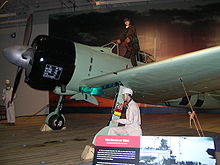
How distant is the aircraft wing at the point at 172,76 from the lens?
362 centimetres

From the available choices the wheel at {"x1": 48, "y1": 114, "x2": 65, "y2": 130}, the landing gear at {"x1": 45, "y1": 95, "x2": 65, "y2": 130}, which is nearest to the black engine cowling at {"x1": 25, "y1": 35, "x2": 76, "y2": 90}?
the landing gear at {"x1": 45, "y1": 95, "x2": 65, "y2": 130}

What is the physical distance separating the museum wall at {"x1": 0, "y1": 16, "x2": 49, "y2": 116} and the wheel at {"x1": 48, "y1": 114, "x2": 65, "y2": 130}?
21.8 feet

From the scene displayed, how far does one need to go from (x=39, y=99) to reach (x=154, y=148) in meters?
12.0

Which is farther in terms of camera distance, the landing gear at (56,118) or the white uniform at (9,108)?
the white uniform at (9,108)

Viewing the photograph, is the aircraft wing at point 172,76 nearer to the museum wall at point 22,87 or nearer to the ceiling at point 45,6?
the museum wall at point 22,87

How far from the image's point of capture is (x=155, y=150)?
2.29 metres

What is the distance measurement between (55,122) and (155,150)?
5.05 metres

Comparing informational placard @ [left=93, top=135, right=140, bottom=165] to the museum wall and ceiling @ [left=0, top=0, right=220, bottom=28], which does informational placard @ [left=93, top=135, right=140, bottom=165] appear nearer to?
the museum wall

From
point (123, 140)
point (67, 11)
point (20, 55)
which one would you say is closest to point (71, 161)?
point (123, 140)

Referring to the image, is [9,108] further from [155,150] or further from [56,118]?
[155,150]

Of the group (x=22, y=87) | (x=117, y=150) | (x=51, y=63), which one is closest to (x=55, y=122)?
(x=51, y=63)

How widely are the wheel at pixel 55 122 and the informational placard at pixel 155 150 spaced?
4.62 m

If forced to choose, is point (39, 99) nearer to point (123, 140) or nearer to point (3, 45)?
point (3, 45)

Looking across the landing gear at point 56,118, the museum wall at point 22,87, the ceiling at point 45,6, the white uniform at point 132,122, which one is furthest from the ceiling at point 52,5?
the white uniform at point 132,122
